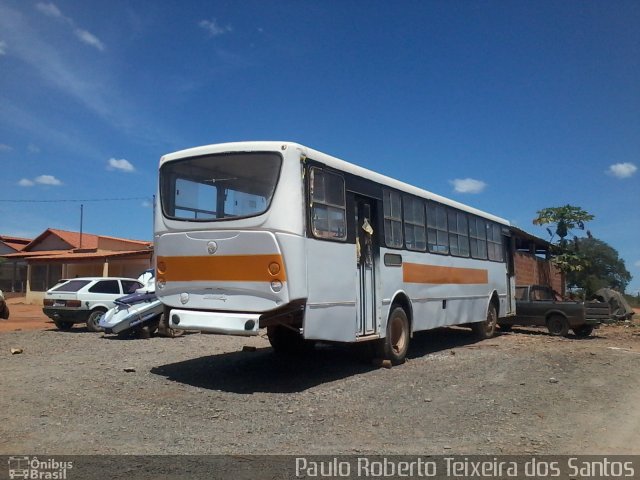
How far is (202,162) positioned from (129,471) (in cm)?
482

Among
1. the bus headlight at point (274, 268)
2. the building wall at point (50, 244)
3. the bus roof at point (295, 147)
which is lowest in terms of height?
the bus headlight at point (274, 268)

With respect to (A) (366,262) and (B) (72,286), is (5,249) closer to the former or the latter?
(B) (72,286)

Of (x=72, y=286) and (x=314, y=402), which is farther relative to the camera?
(x=72, y=286)

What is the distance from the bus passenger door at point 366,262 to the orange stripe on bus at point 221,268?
211 cm

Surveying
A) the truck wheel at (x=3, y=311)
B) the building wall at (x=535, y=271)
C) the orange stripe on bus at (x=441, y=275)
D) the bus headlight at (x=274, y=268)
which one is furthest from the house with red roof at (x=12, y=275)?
the bus headlight at (x=274, y=268)

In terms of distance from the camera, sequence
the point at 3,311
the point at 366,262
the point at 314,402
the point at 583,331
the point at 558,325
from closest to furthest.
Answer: the point at 314,402 < the point at 366,262 < the point at 558,325 < the point at 583,331 < the point at 3,311

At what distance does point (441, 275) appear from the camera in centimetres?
1226

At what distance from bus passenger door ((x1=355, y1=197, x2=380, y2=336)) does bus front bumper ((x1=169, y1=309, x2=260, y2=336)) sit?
2.25m

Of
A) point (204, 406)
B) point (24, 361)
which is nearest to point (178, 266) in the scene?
point (204, 406)

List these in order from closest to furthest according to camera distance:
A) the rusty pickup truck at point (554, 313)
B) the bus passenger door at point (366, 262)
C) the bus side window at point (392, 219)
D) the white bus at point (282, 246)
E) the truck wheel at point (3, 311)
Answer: the white bus at point (282, 246)
the bus passenger door at point (366, 262)
the bus side window at point (392, 219)
the rusty pickup truck at point (554, 313)
the truck wheel at point (3, 311)

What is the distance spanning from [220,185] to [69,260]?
84.6ft

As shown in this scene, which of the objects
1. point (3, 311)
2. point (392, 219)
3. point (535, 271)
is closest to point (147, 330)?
point (392, 219)

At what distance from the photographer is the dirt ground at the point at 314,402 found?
18.8 feet

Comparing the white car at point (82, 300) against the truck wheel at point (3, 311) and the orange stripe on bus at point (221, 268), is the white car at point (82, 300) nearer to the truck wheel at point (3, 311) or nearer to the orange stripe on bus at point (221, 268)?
the truck wheel at point (3, 311)
